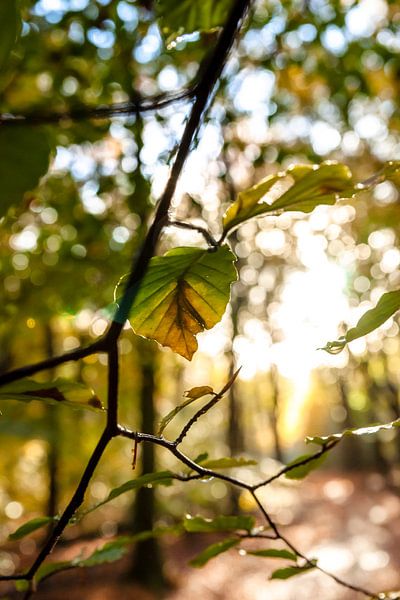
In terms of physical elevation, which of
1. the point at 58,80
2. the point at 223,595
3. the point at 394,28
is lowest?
the point at 223,595

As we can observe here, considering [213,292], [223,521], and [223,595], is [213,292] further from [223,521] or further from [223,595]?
[223,595]

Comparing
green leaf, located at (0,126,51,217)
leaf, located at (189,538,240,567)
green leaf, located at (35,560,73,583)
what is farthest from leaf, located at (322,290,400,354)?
green leaf, located at (35,560,73,583)

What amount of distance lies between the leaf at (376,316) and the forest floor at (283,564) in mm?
5452

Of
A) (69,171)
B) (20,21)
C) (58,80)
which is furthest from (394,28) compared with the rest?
(20,21)

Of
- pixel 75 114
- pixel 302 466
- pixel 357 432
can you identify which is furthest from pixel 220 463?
pixel 75 114

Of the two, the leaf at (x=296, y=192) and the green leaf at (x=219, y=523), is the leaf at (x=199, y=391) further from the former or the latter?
the green leaf at (x=219, y=523)

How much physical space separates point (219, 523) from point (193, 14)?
32.5 inches

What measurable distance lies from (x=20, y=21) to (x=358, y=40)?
387 cm

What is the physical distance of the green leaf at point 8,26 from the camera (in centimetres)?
36

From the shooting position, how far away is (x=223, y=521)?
0.95 metres

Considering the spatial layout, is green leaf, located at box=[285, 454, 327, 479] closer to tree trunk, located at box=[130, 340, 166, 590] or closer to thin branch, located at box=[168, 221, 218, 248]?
thin branch, located at box=[168, 221, 218, 248]

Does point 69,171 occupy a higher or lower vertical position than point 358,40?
lower

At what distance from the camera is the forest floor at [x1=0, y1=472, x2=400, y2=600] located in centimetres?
946

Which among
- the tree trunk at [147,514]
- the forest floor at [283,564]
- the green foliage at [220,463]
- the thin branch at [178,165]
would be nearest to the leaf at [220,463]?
the green foliage at [220,463]
